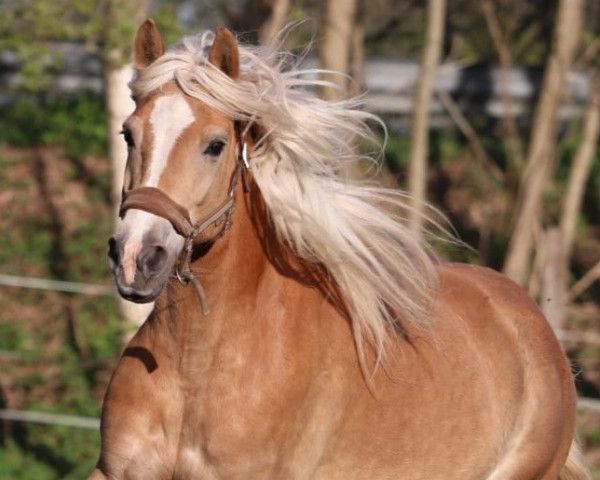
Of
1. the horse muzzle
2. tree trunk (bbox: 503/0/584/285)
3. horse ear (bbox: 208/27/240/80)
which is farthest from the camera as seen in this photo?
tree trunk (bbox: 503/0/584/285)

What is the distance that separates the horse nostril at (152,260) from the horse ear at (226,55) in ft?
2.38

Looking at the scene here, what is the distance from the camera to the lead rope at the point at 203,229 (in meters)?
3.69

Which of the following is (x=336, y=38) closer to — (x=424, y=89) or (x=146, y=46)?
(x=424, y=89)

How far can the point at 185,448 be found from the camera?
388cm

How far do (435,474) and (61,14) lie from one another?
14.8ft

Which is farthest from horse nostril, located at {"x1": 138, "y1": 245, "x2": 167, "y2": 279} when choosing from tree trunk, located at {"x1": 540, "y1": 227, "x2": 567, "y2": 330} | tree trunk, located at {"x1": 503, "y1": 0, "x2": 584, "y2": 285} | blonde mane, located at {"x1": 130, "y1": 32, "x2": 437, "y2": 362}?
tree trunk, located at {"x1": 503, "y1": 0, "x2": 584, "y2": 285}

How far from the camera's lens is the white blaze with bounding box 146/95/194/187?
11.7 feet

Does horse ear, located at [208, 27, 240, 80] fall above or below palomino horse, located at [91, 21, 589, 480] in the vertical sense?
above

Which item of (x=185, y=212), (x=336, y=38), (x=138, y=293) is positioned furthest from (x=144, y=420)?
(x=336, y=38)

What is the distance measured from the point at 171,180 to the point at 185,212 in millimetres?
102

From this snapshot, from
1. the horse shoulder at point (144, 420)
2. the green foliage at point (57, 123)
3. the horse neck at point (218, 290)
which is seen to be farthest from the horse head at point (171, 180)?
the green foliage at point (57, 123)

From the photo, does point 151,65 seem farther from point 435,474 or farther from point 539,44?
point 539,44

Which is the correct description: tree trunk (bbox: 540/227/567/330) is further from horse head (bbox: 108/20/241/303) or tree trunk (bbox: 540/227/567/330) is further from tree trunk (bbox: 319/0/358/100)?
horse head (bbox: 108/20/241/303)

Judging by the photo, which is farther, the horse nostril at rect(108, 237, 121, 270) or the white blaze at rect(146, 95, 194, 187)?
the white blaze at rect(146, 95, 194, 187)
